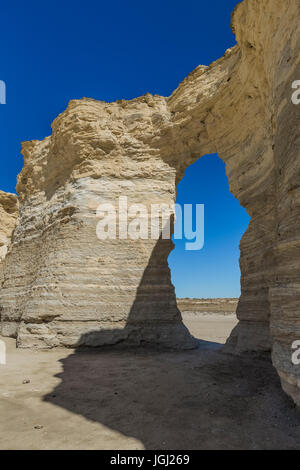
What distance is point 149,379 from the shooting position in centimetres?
496

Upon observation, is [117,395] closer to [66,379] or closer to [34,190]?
[66,379]

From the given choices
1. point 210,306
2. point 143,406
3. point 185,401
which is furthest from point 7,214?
point 210,306

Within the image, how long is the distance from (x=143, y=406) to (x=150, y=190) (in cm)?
741

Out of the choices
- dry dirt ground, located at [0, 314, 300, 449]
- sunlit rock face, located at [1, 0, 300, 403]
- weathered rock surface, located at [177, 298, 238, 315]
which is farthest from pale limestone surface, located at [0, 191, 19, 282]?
weathered rock surface, located at [177, 298, 238, 315]

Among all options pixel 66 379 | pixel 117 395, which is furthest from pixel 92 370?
pixel 117 395

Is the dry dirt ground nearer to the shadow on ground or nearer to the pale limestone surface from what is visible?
the shadow on ground

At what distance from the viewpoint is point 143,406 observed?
12.1ft

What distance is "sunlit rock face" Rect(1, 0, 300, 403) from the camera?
4.99m

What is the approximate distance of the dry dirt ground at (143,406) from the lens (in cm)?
277

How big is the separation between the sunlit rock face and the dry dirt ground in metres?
0.96

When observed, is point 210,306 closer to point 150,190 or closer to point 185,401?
point 150,190

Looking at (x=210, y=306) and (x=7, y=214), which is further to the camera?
(x=210, y=306)

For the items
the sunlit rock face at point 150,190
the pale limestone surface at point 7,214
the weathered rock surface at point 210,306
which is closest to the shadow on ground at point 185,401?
the sunlit rock face at point 150,190
